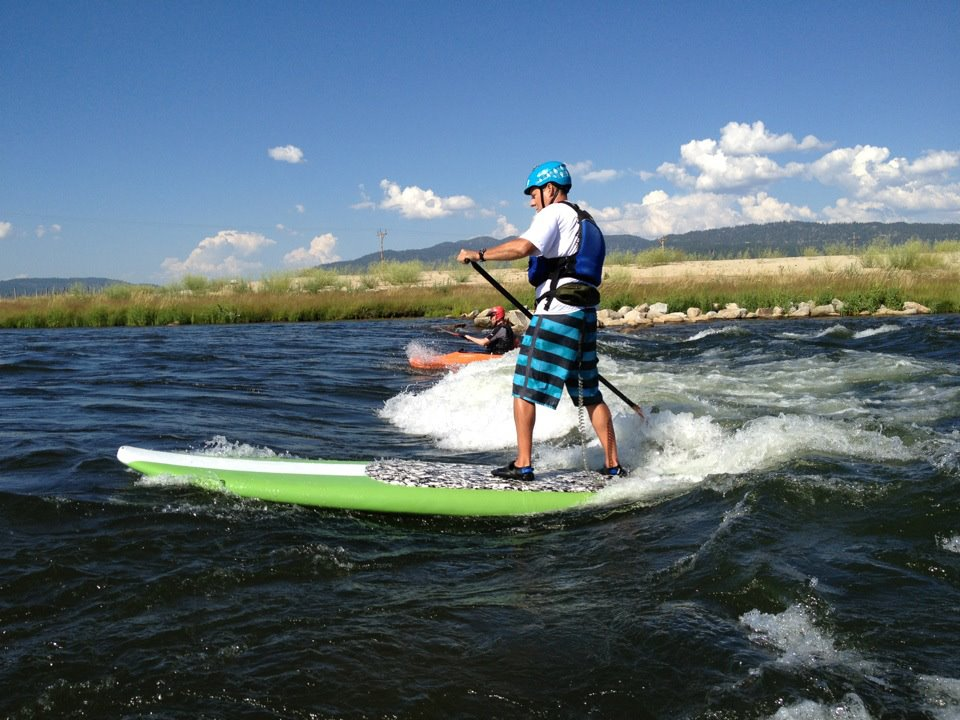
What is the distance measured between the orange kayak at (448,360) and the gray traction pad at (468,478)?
691 centimetres

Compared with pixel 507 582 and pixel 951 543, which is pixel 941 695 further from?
pixel 507 582

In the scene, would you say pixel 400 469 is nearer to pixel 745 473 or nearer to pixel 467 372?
pixel 745 473

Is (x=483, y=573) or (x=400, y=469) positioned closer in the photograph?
(x=483, y=573)

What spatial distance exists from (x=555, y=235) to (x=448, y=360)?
817 centimetres

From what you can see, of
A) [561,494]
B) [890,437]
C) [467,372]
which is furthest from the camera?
[467,372]

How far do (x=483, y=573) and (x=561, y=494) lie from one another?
1207 mm

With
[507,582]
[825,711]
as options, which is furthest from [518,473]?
[825,711]

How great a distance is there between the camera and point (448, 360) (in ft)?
42.3

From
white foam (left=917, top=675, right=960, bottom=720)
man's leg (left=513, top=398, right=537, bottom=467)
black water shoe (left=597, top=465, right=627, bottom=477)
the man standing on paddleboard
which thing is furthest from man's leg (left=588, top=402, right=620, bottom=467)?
white foam (left=917, top=675, right=960, bottom=720)

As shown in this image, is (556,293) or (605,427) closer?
(556,293)

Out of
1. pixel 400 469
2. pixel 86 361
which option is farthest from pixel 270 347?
pixel 400 469

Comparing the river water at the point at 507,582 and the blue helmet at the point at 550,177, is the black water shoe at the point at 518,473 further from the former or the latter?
the blue helmet at the point at 550,177

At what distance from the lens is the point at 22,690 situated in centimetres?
281

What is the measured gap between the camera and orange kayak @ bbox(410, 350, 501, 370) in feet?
41.3
